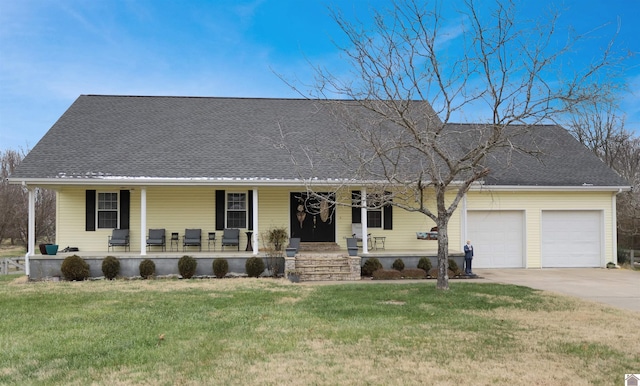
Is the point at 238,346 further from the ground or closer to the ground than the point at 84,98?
closer to the ground

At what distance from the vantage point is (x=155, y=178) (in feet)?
51.8

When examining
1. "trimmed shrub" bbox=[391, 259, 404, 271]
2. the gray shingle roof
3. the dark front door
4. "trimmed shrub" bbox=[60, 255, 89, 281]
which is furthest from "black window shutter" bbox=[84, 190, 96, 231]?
"trimmed shrub" bbox=[391, 259, 404, 271]

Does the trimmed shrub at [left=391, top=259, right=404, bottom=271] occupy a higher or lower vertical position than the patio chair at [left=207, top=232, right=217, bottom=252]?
lower

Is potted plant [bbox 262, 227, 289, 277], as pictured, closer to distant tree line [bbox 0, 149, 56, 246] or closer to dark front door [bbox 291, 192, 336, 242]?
dark front door [bbox 291, 192, 336, 242]

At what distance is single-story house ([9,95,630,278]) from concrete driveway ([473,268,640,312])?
1399 millimetres

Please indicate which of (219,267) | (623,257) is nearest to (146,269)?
(219,267)

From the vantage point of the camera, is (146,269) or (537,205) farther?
(537,205)

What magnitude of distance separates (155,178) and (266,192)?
3875mm

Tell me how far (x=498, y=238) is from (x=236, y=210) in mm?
9339

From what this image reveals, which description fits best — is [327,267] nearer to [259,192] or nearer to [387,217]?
[387,217]

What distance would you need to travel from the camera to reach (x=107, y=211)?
691 inches

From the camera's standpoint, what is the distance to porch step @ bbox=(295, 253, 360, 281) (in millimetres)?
15368

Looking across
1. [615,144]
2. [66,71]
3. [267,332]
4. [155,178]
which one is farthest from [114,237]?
[615,144]

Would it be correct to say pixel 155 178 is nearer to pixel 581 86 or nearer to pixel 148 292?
pixel 148 292
